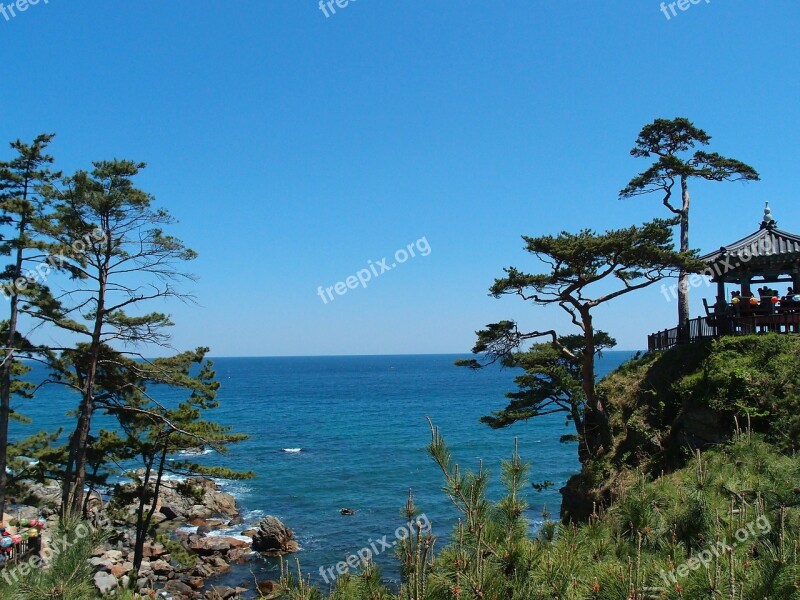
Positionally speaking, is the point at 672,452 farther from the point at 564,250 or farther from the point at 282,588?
the point at 282,588

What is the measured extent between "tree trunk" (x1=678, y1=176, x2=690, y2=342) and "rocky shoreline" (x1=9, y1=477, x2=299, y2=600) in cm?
1499

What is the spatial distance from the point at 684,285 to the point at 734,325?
192 inches

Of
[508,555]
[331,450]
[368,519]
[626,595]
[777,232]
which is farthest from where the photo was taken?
[331,450]

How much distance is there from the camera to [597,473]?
1636 cm

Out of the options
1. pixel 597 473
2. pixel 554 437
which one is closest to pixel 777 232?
pixel 597 473

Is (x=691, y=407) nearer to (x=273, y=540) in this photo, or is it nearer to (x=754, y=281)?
(x=754, y=281)

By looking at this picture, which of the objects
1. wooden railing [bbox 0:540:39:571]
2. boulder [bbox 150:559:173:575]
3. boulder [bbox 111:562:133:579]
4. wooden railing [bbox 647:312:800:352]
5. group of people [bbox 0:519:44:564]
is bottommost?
boulder [bbox 150:559:173:575]

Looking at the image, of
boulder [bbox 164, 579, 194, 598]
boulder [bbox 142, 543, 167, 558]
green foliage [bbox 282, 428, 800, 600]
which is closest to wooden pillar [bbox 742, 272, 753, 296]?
green foliage [bbox 282, 428, 800, 600]

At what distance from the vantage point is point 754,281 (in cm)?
1795

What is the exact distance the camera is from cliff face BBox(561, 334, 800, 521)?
13.9 meters

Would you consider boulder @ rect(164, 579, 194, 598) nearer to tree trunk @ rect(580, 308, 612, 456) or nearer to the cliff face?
the cliff face

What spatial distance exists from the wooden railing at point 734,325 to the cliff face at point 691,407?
667 mm

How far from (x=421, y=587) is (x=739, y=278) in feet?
56.9

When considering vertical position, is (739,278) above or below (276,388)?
above
